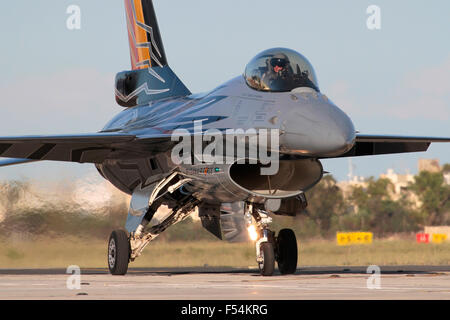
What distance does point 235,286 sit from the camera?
1265 centimetres

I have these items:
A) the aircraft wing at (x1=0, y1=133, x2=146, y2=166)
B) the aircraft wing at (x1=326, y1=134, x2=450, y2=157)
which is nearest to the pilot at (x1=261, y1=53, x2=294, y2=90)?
the aircraft wing at (x1=326, y1=134, x2=450, y2=157)

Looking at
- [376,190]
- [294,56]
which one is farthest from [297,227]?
[376,190]

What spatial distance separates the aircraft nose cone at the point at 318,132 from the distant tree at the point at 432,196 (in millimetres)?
33050

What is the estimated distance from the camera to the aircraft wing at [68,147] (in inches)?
649

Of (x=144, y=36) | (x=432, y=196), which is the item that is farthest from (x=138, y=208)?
(x=432, y=196)

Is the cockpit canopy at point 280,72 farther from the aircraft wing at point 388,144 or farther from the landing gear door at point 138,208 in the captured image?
the landing gear door at point 138,208

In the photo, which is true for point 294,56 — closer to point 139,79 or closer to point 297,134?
point 297,134

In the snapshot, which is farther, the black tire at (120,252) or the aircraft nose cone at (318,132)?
the black tire at (120,252)

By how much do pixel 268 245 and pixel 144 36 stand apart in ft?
27.5

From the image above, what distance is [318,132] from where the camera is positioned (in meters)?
13.7

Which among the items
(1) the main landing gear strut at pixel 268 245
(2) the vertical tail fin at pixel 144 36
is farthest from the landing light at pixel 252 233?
(2) the vertical tail fin at pixel 144 36

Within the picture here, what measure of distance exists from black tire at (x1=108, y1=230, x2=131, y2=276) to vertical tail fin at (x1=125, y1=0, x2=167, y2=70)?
5606 millimetres

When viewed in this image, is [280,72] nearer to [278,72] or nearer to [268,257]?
[278,72]
